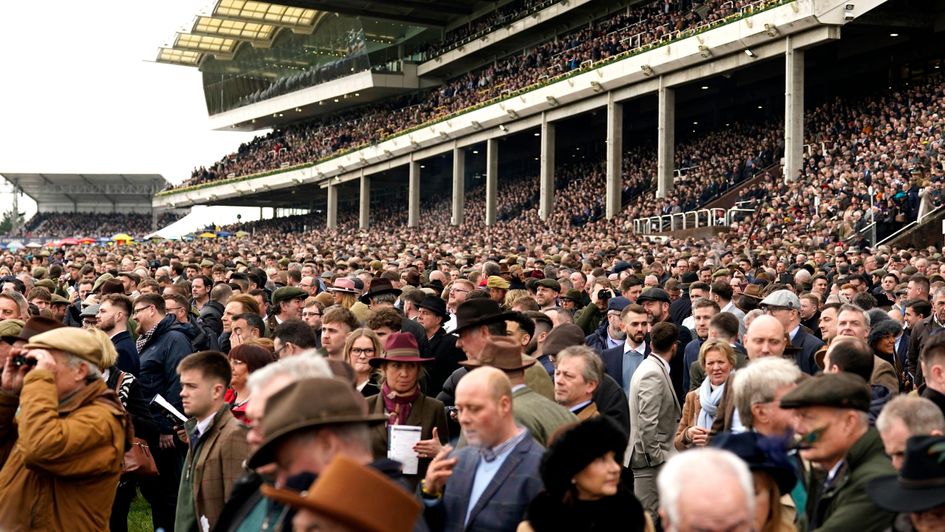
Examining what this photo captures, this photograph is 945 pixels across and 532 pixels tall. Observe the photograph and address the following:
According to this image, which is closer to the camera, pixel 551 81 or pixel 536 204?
pixel 551 81

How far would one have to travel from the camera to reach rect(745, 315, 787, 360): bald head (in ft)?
23.0

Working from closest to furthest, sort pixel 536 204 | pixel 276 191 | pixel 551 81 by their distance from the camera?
pixel 551 81
pixel 536 204
pixel 276 191

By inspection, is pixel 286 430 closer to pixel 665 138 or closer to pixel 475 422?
pixel 475 422

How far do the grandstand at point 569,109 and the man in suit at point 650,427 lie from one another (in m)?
17.1

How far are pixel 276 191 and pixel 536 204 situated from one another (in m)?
26.3

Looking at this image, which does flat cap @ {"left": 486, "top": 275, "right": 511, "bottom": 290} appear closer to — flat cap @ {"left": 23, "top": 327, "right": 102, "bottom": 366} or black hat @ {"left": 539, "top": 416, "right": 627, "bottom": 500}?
flat cap @ {"left": 23, "top": 327, "right": 102, "bottom": 366}

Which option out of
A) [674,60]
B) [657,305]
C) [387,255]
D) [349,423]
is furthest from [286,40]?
[349,423]

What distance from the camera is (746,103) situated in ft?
142

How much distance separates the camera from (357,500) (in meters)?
2.69

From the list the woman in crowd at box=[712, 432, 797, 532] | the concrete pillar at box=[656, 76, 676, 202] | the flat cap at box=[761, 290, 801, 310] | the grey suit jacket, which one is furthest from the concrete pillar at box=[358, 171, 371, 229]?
the woman in crowd at box=[712, 432, 797, 532]

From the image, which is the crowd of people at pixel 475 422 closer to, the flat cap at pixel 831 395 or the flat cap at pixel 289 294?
the flat cap at pixel 831 395

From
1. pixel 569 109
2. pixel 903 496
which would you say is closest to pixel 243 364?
pixel 903 496

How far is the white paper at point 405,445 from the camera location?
217 inches

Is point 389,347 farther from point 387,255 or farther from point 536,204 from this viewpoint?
point 536,204
